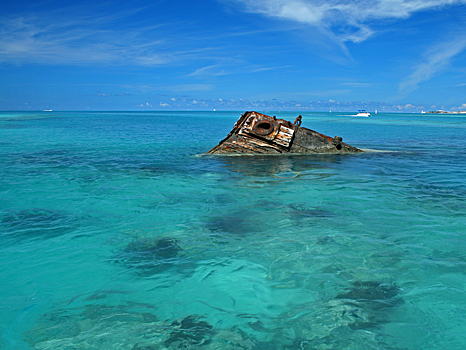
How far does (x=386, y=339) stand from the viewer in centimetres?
294

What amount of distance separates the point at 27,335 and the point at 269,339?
2252mm

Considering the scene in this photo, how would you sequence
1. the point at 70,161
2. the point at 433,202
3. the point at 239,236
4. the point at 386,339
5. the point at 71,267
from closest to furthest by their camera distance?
the point at 386,339 → the point at 71,267 → the point at 239,236 → the point at 433,202 → the point at 70,161

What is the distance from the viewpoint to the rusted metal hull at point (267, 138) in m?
14.3

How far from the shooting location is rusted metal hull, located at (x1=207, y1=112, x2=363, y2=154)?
47.0ft

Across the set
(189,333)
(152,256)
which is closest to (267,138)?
(152,256)

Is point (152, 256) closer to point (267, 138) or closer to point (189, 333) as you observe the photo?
point (189, 333)

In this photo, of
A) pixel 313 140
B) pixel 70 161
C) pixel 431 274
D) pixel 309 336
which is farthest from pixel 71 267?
pixel 313 140

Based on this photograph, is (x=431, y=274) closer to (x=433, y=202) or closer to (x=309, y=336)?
(x=309, y=336)

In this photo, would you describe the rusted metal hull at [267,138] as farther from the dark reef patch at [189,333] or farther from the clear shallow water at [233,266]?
the dark reef patch at [189,333]

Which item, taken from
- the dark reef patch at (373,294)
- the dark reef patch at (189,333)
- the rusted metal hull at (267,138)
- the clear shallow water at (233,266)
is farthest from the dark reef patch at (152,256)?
the rusted metal hull at (267,138)

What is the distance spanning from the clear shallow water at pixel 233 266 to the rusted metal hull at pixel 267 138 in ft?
19.5

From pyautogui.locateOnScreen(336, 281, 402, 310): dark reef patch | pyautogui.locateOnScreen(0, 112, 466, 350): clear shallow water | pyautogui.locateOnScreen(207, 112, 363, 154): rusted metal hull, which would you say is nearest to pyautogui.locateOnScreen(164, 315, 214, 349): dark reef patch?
pyautogui.locateOnScreen(0, 112, 466, 350): clear shallow water

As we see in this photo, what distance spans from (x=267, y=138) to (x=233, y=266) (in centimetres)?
1086

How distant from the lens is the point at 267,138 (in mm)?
14727
